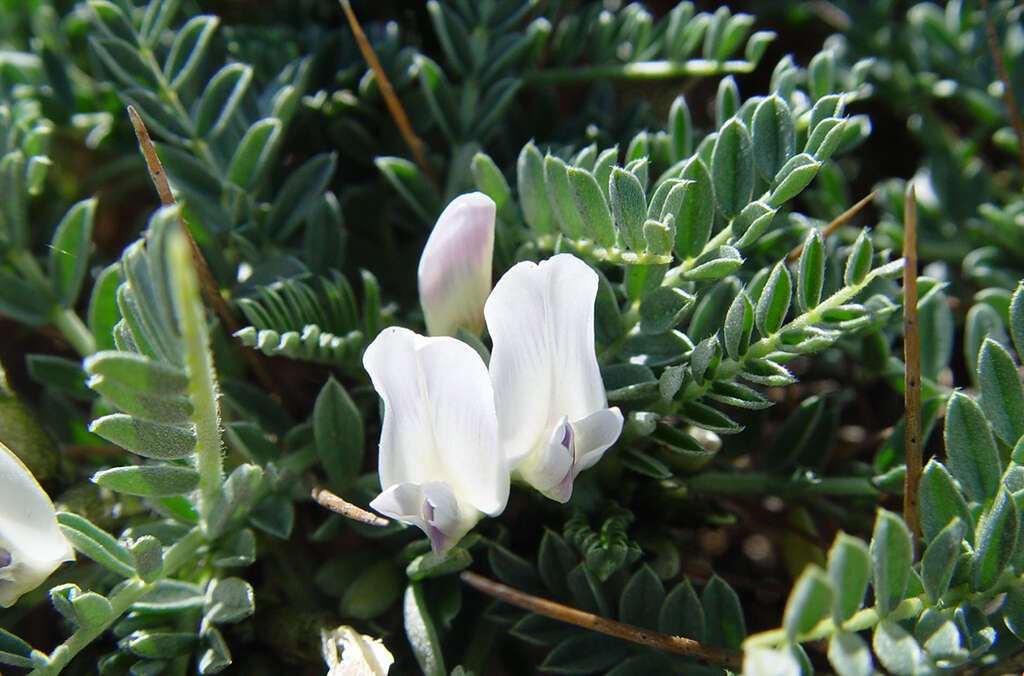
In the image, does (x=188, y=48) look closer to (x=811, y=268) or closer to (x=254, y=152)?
(x=254, y=152)

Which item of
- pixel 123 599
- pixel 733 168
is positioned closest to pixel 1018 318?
pixel 733 168

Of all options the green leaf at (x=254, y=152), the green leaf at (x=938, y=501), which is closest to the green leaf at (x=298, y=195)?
the green leaf at (x=254, y=152)

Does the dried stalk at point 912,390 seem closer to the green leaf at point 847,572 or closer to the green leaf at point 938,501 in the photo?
the green leaf at point 938,501

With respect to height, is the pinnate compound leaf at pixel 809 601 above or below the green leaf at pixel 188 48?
below

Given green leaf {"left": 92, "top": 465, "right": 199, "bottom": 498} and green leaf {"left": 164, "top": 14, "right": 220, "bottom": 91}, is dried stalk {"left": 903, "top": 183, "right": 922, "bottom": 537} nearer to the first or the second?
green leaf {"left": 92, "top": 465, "right": 199, "bottom": 498}

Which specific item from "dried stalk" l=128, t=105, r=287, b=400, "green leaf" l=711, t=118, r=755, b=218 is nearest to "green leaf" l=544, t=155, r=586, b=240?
"green leaf" l=711, t=118, r=755, b=218
